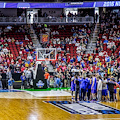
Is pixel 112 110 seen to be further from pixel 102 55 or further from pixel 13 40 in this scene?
pixel 13 40

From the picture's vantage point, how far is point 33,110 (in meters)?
16.4

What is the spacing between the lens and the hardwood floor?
14.6 m

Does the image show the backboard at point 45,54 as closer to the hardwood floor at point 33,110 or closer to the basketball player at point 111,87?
the hardwood floor at point 33,110

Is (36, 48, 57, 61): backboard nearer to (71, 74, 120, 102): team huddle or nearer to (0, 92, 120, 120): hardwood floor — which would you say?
(0, 92, 120, 120): hardwood floor

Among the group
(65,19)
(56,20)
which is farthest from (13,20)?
(65,19)

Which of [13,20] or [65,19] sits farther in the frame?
[65,19]

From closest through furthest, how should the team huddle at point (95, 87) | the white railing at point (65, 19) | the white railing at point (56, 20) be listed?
the team huddle at point (95, 87) < the white railing at point (56, 20) < the white railing at point (65, 19)

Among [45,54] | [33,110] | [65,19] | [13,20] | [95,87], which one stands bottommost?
[33,110]

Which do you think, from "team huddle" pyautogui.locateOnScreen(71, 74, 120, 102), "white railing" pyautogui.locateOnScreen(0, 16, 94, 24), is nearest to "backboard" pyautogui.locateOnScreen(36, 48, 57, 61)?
"team huddle" pyautogui.locateOnScreen(71, 74, 120, 102)

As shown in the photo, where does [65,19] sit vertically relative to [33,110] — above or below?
above

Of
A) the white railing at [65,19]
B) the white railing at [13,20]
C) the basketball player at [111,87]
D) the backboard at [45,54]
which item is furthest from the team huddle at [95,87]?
the white railing at [13,20]

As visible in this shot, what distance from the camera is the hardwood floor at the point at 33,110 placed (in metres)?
14.6

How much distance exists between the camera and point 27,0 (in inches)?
1523

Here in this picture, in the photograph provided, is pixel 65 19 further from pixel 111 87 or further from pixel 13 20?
pixel 111 87
